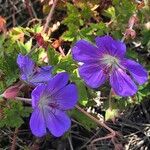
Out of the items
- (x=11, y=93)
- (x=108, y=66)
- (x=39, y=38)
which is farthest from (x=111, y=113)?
(x=11, y=93)

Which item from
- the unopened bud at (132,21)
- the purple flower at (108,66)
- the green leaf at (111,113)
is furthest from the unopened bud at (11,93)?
the unopened bud at (132,21)

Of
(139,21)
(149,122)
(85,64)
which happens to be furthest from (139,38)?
(85,64)

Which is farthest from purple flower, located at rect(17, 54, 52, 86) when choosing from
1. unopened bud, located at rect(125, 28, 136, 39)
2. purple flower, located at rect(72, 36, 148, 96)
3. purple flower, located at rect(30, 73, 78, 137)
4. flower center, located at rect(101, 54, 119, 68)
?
unopened bud, located at rect(125, 28, 136, 39)

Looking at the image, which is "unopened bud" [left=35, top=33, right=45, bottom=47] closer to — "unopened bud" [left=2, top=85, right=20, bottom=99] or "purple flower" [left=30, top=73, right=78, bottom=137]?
"purple flower" [left=30, top=73, right=78, bottom=137]

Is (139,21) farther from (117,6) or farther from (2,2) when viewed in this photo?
(2,2)

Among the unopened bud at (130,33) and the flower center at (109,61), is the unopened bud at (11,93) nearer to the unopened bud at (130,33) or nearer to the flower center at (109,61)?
the flower center at (109,61)
